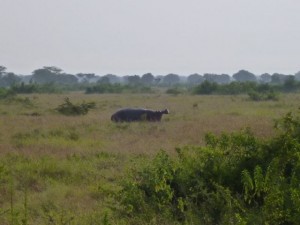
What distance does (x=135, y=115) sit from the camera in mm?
19125

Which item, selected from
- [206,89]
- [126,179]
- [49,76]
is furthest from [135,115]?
[49,76]

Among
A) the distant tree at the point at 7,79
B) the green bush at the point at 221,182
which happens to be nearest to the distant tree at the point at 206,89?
the green bush at the point at 221,182

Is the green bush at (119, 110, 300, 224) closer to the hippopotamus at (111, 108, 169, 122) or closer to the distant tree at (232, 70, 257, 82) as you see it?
the hippopotamus at (111, 108, 169, 122)

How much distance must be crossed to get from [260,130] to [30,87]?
1615 inches

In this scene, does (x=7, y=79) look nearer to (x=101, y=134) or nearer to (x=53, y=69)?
(x=53, y=69)

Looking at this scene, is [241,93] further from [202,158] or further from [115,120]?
[202,158]

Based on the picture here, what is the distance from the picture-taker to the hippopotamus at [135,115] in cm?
1880

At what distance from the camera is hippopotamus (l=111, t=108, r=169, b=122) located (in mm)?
18797

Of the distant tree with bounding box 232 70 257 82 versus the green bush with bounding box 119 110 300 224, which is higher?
the distant tree with bounding box 232 70 257 82

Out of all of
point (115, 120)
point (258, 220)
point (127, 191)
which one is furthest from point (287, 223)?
point (115, 120)

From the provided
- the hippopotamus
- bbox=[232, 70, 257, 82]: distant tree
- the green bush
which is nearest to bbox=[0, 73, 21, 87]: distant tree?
bbox=[232, 70, 257, 82]: distant tree

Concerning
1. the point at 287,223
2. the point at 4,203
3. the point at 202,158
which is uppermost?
the point at 202,158

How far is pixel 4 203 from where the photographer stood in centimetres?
723

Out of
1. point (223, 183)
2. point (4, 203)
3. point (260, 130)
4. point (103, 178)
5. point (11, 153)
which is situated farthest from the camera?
point (260, 130)
